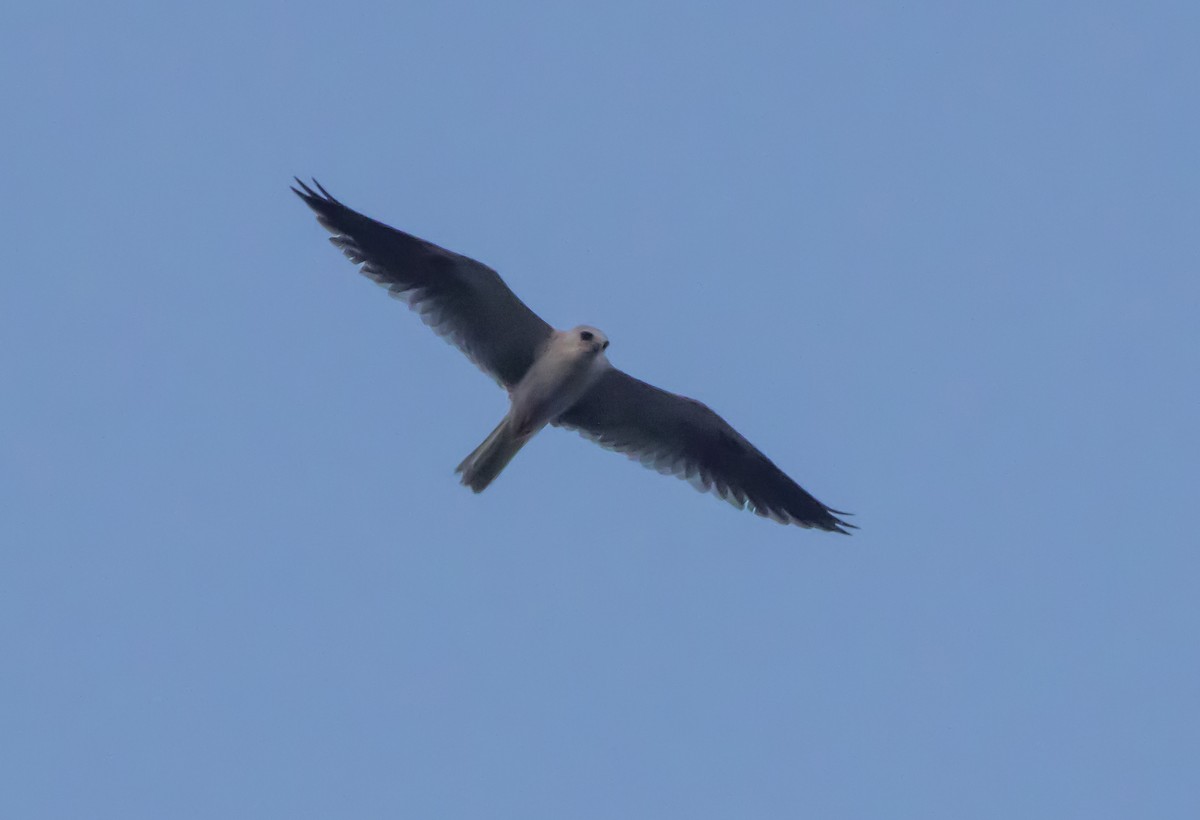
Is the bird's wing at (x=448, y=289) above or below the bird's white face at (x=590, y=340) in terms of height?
below

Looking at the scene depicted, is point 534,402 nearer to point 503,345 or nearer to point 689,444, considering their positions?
point 503,345

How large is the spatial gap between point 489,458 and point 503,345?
1041 millimetres

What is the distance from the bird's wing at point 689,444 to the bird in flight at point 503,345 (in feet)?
0.05

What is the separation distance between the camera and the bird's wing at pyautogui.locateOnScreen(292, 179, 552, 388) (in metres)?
14.2

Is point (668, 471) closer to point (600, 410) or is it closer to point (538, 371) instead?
point (600, 410)

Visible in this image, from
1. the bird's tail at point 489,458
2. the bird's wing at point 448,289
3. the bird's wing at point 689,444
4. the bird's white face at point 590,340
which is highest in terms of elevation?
the bird's wing at point 689,444

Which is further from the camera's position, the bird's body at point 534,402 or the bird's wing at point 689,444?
the bird's wing at point 689,444

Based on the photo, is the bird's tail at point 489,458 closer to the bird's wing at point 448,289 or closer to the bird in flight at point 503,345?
the bird in flight at point 503,345

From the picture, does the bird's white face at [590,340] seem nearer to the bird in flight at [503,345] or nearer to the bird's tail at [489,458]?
the bird in flight at [503,345]

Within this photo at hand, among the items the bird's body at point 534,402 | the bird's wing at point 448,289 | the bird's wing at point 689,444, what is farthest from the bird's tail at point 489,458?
the bird's wing at point 689,444

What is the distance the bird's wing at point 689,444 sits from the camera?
49.1 ft

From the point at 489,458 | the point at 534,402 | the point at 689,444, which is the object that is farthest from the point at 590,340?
the point at 689,444

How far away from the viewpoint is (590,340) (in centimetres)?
1409

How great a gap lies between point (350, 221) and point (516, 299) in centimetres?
159
